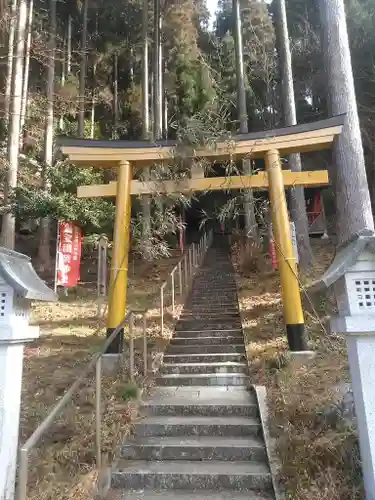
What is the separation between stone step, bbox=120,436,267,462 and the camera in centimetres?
398

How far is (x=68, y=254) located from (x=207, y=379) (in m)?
5.45

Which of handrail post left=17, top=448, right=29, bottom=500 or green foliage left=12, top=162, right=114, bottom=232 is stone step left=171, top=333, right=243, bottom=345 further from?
green foliage left=12, top=162, right=114, bottom=232

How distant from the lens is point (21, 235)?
17.1 metres

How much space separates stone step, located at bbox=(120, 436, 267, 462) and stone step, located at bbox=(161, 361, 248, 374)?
1.84 meters

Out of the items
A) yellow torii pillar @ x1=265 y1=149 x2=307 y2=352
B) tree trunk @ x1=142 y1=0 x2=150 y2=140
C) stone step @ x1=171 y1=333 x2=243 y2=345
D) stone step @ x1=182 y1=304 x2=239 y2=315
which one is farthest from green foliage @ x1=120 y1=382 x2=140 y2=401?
tree trunk @ x1=142 y1=0 x2=150 y2=140

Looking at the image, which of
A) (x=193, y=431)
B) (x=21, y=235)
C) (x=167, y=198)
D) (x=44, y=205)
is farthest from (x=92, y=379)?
(x=21, y=235)

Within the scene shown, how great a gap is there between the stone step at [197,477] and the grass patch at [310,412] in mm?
274

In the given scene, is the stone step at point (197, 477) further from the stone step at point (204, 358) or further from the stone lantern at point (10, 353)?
the stone step at point (204, 358)

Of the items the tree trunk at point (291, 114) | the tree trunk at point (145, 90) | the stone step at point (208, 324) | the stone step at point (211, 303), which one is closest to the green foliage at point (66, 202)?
the tree trunk at point (145, 90)

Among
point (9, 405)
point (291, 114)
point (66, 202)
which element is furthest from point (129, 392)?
point (291, 114)

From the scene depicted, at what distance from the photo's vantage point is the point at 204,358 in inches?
256

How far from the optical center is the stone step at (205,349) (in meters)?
6.81

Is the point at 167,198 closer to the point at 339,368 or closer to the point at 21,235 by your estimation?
the point at 339,368

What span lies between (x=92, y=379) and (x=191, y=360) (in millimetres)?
1647
